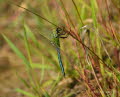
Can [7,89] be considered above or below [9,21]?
below

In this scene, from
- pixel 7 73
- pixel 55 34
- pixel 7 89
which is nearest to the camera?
pixel 55 34

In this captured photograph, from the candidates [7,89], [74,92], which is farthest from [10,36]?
[74,92]

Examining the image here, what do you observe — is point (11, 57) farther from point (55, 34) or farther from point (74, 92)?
point (55, 34)

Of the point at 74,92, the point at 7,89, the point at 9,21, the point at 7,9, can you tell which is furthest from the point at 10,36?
the point at 74,92

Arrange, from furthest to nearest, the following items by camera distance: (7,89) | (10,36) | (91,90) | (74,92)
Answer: (10,36) < (7,89) < (74,92) < (91,90)

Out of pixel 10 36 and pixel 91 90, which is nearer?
pixel 91 90

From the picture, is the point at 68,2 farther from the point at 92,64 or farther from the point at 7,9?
the point at 92,64

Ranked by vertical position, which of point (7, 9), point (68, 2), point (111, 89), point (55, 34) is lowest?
point (111, 89)
